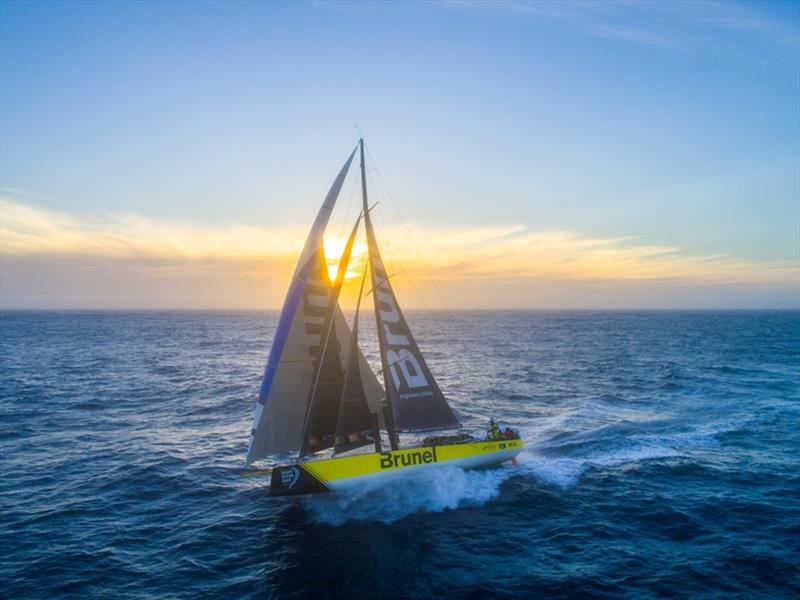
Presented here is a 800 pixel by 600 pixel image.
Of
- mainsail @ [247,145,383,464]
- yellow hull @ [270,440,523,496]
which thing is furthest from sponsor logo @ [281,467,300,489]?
mainsail @ [247,145,383,464]

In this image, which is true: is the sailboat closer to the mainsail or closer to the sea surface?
the mainsail

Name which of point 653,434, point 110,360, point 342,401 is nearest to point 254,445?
point 342,401

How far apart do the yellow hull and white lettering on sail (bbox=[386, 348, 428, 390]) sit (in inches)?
120

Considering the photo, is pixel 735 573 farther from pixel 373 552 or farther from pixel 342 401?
pixel 342 401

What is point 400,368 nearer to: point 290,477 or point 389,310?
point 389,310

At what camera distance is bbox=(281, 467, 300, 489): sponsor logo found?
1780cm

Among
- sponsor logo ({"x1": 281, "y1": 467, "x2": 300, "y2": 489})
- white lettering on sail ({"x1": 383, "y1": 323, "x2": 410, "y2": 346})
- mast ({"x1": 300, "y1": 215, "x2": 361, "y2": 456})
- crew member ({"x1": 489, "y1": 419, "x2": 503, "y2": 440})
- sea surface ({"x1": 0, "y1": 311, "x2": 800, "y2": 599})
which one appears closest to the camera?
sea surface ({"x1": 0, "y1": 311, "x2": 800, "y2": 599})

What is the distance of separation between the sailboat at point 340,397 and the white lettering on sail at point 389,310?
5cm

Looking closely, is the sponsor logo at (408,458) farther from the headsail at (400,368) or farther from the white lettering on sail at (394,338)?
the white lettering on sail at (394,338)

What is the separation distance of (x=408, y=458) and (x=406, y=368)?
13.6 feet

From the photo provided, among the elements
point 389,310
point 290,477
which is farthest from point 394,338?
point 290,477

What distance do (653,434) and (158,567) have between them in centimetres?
2588

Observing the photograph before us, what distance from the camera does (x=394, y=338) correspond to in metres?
21.7

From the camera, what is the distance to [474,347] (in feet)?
276
